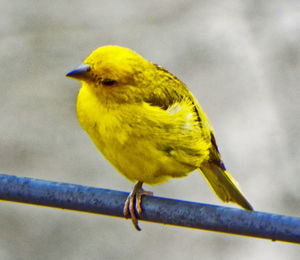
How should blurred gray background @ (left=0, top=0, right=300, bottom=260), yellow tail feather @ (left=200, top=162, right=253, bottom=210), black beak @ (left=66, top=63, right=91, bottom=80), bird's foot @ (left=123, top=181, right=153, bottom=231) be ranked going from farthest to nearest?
blurred gray background @ (left=0, top=0, right=300, bottom=260)
yellow tail feather @ (left=200, top=162, right=253, bottom=210)
bird's foot @ (left=123, top=181, right=153, bottom=231)
black beak @ (left=66, top=63, right=91, bottom=80)

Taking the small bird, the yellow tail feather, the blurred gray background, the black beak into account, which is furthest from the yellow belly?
the blurred gray background

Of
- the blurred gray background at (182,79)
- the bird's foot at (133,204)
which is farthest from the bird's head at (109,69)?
the blurred gray background at (182,79)

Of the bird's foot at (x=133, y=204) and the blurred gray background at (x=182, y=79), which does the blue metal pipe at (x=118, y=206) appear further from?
the blurred gray background at (x=182, y=79)

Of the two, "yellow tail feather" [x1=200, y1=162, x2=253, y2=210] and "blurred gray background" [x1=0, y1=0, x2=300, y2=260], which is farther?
"blurred gray background" [x1=0, y1=0, x2=300, y2=260]

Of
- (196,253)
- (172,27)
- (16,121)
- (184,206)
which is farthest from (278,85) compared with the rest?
(184,206)

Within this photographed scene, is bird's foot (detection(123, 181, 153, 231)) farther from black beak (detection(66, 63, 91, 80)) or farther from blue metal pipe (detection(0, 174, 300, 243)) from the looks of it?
black beak (detection(66, 63, 91, 80))

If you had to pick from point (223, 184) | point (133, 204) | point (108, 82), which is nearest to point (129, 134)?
point (108, 82)
